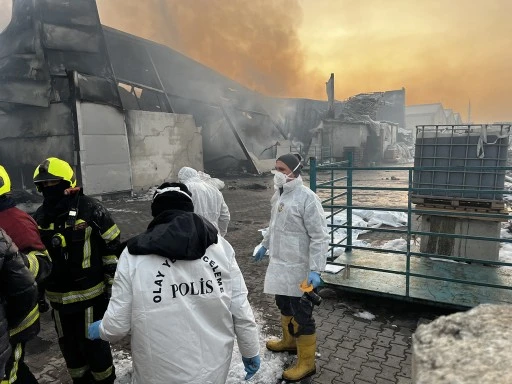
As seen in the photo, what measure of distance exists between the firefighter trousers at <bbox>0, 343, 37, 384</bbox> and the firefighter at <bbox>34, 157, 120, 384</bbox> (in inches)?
17.4

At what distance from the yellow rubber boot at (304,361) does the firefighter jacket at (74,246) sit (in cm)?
164

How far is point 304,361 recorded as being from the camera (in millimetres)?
2832

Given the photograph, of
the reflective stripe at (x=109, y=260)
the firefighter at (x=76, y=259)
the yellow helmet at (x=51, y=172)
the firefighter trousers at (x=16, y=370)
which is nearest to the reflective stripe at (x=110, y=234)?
the firefighter at (x=76, y=259)

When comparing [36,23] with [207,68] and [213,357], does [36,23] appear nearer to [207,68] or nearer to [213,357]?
[207,68]

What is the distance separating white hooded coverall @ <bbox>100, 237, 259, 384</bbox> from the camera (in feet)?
5.01

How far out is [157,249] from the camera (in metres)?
1.48

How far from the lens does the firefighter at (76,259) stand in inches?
92.1

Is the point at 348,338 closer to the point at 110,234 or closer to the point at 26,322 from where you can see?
the point at 110,234

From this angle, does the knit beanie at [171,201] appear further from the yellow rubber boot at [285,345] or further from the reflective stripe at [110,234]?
the yellow rubber boot at [285,345]

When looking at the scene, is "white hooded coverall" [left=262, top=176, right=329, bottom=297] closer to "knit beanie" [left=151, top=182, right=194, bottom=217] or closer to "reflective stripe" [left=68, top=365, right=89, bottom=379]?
"knit beanie" [left=151, top=182, right=194, bottom=217]

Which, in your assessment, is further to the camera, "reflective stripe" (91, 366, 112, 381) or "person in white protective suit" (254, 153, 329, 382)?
"person in white protective suit" (254, 153, 329, 382)

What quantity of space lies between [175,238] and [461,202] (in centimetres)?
Answer: 455

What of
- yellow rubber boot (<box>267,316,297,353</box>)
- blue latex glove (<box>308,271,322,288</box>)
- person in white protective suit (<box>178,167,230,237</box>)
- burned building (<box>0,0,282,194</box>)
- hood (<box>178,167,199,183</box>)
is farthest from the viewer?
burned building (<box>0,0,282,194</box>)

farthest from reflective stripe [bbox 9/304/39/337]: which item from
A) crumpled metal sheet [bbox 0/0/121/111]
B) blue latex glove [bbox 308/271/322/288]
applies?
crumpled metal sheet [bbox 0/0/121/111]
